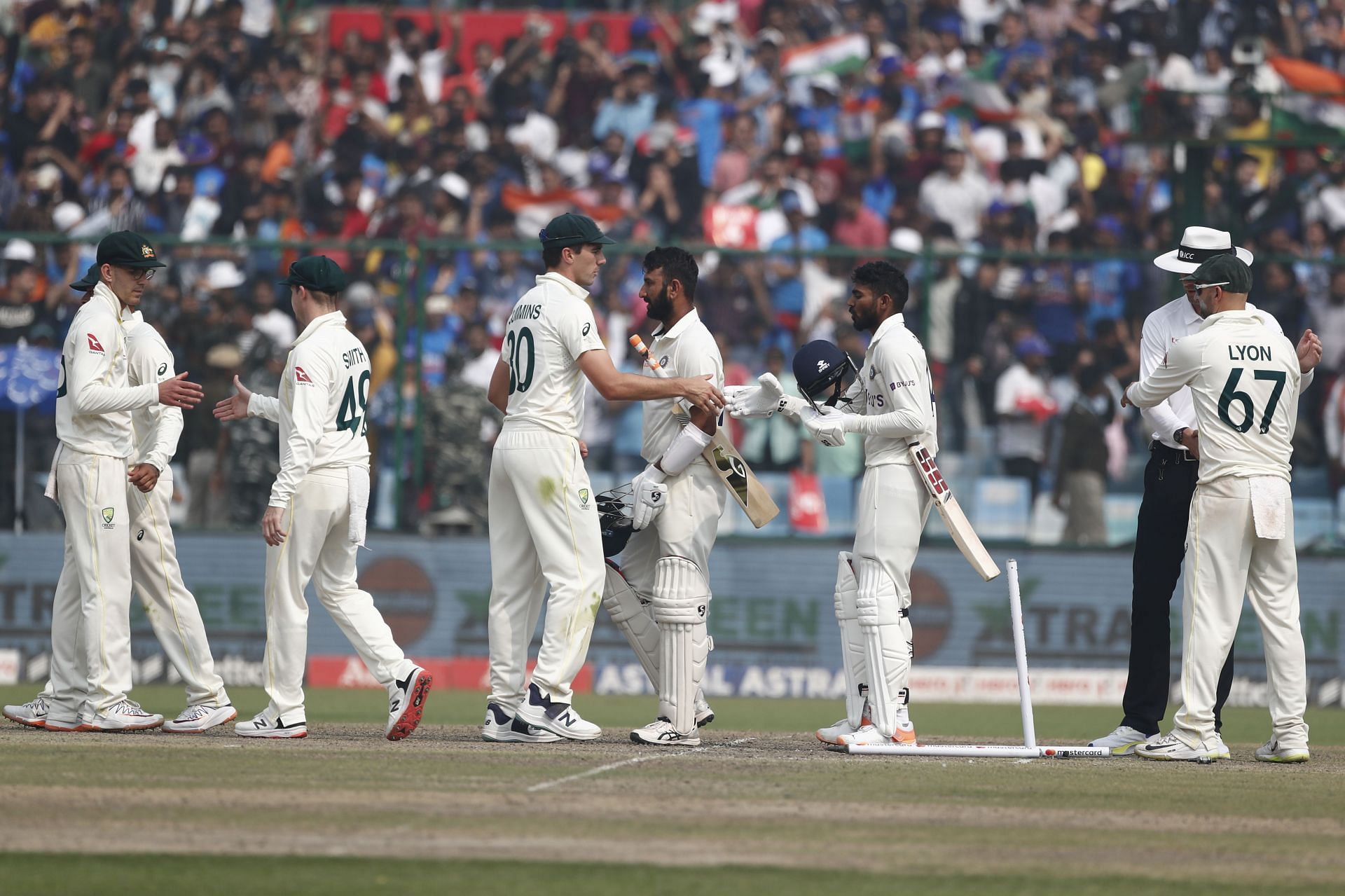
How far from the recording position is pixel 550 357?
27.7ft

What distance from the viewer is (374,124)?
19.5m

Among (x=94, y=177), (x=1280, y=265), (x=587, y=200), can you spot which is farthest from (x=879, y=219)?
(x=94, y=177)

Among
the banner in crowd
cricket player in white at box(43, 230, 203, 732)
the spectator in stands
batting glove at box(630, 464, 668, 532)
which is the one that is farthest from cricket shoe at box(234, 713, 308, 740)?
the spectator in stands

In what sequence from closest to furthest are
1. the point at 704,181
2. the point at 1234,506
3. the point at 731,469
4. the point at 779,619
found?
the point at 1234,506 < the point at 731,469 < the point at 779,619 < the point at 704,181

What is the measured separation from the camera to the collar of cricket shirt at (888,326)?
8.50 metres

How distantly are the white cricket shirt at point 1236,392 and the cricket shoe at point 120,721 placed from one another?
18.4 ft

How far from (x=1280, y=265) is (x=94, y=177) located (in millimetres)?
12714

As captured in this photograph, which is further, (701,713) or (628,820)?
(701,713)

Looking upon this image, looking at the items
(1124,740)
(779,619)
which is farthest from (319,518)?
(779,619)

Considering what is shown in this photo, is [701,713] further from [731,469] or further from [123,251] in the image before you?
[123,251]

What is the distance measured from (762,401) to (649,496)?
76 cm

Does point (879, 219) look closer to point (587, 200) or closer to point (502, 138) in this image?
point (587, 200)

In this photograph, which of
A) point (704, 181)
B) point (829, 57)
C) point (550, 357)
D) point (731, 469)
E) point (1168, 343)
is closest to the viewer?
point (550, 357)

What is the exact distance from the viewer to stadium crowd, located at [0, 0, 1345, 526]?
1459 cm
